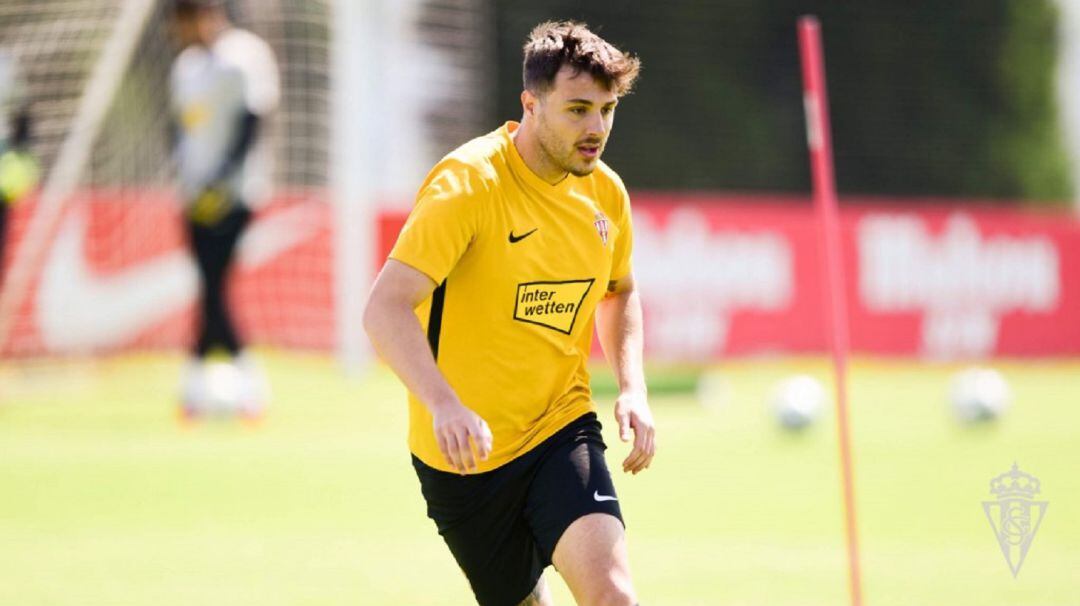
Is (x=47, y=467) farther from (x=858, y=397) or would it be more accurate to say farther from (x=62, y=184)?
(x=858, y=397)

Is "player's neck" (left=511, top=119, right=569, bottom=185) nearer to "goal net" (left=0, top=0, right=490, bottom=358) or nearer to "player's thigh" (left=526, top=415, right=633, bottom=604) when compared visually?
"player's thigh" (left=526, top=415, right=633, bottom=604)

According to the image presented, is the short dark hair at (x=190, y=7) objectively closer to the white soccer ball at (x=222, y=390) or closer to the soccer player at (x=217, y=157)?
the soccer player at (x=217, y=157)

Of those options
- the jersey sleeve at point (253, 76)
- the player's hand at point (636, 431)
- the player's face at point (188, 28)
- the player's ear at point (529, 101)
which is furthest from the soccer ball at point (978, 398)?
the player's ear at point (529, 101)

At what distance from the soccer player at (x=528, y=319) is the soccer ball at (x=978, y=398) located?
9.25 metres

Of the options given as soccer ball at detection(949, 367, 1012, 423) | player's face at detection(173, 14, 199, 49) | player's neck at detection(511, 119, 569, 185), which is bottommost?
soccer ball at detection(949, 367, 1012, 423)

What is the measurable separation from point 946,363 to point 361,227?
8.20 metres

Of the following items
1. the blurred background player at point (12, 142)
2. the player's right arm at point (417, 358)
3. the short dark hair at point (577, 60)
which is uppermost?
the blurred background player at point (12, 142)

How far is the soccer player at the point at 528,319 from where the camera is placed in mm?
5082

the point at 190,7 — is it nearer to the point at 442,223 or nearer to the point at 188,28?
the point at 188,28

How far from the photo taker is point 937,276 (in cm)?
2205

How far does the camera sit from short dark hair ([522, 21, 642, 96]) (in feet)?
17.1

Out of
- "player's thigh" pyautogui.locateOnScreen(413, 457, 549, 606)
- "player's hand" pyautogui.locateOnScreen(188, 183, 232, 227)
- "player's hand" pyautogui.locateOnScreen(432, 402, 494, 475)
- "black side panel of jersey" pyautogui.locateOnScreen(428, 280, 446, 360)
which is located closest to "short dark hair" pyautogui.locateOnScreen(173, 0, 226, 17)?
"player's hand" pyautogui.locateOnScreen(188, 183, 232, 227)

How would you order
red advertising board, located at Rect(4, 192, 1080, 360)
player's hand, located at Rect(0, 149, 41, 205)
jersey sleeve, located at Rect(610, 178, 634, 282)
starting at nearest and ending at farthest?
jersey sleeve, located at Rect(610, 178, 634, 282)
player's hand, located at Rect(0, 149, 41, 205)
red advertising board, located at Rect(4, 192, 1080, 360)

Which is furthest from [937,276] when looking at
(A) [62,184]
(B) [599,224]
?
(B) [599,224]
